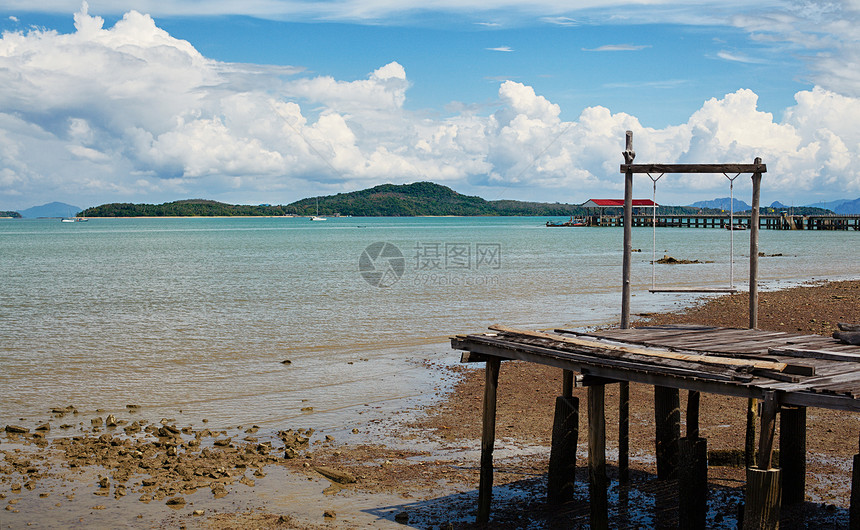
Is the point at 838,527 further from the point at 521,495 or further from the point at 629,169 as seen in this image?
the point at 629,169

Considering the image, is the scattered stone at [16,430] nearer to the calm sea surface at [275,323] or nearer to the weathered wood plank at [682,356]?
the calm sea surface at [275,323]

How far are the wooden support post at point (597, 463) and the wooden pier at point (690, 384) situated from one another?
1 centimetres

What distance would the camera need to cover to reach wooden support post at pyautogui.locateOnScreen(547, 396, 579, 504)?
9.80 metres

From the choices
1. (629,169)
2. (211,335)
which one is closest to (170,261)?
(211,335)

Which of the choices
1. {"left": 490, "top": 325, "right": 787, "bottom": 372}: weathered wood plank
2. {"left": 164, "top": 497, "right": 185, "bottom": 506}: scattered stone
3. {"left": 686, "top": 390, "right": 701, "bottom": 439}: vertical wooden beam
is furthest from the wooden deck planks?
{"left": 164, "top": 497, "right": 185, "bottom": 506}: scattered stone

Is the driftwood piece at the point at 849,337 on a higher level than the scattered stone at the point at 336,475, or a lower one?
higher

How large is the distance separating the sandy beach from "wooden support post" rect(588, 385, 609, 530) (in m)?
0.50

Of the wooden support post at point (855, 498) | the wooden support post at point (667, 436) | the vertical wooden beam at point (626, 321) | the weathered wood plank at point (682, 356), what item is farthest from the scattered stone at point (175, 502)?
the wooden support post at point (855, 498)

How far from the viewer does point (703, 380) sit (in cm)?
762

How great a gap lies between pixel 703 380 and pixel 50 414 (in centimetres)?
1238

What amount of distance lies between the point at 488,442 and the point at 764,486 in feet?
11.7

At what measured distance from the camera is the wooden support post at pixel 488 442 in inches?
376

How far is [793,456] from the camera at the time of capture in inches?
378

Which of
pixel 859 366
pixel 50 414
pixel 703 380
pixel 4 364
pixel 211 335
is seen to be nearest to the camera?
pixel 703 380
